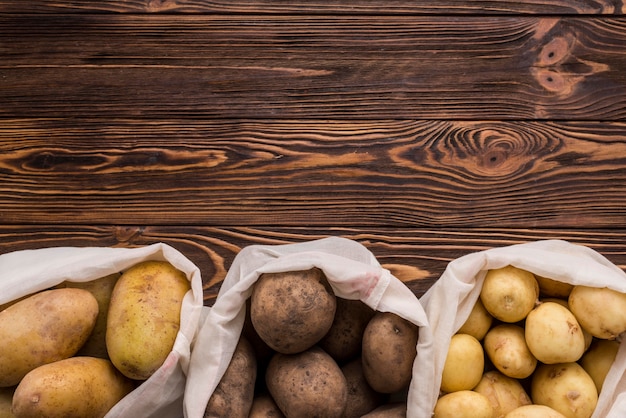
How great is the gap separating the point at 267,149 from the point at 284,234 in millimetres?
168

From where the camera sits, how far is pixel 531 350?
95 cm

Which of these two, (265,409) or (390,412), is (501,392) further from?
(265,409)

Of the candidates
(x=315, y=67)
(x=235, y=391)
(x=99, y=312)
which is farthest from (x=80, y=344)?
(x=315, y=67)

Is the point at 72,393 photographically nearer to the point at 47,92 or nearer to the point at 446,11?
the point at 47,92

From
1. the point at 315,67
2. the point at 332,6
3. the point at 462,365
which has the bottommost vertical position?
the point at 462,365

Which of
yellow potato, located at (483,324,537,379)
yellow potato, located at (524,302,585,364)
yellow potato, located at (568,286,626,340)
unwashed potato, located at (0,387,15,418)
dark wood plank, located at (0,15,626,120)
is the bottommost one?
unwashed potato, located at (0,387,15,418)

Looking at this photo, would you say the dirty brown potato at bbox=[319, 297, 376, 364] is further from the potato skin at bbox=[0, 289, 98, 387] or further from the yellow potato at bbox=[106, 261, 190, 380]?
the potato skin at bbox=[0, 289, 98, 387]

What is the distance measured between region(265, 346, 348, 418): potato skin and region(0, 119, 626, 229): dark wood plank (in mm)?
354

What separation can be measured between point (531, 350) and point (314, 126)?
57cm

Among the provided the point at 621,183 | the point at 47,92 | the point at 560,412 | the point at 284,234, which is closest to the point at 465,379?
the point at 560,412

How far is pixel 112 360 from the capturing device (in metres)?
0.93

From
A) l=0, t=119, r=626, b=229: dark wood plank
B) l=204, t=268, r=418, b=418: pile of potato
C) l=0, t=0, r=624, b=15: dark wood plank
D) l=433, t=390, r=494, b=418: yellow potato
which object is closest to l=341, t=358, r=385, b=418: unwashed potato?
l=204, t=268, r=418, b=418: pile of potato

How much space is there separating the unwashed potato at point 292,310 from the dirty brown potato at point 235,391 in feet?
0.22

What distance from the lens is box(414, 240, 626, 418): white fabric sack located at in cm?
92
